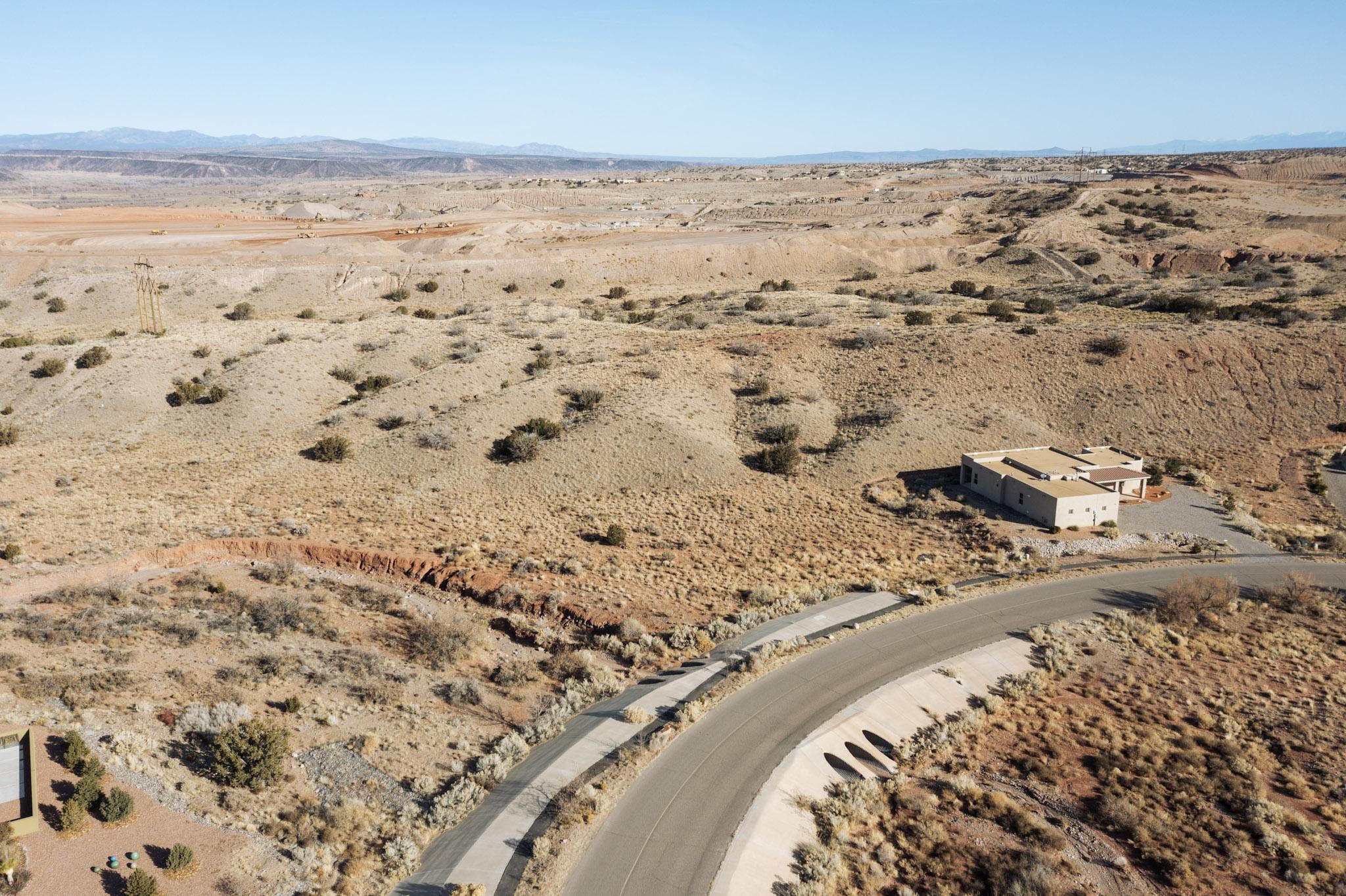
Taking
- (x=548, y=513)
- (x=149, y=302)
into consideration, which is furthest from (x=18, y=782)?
(x=149, y=302)

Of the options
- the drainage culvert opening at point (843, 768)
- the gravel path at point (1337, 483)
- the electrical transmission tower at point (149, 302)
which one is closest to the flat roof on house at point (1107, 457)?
the gravel path at point (1337, 483)

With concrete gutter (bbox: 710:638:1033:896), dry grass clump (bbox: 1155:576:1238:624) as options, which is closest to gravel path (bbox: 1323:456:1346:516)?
dry grass clump (bbox: 1155:576:1238:624)

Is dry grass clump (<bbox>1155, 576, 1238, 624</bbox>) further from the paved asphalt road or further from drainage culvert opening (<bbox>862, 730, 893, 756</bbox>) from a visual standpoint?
drainage culvert opening (<bbox>862, 730, 893, 756</bbox>)

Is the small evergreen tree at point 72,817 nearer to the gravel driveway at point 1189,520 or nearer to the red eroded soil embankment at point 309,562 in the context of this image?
the red eroded soil embankment at point 309,562

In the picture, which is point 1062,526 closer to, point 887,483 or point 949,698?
→ point 887,483

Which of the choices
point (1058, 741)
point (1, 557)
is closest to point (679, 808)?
point (1058, 741)

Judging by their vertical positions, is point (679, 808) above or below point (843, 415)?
below
